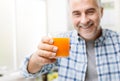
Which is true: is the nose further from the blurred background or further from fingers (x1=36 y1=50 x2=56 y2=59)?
the blurred background

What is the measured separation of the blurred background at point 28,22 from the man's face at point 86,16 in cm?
118

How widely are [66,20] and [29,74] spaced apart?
62.4 inches

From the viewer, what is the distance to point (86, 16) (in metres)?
1.00

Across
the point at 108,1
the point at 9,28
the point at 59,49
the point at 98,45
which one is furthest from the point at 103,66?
the point at 108,1

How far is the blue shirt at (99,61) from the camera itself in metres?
1.10

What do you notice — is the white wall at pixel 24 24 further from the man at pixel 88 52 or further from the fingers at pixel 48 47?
the fingers at pixel 48 47

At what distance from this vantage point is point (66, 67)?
115cm

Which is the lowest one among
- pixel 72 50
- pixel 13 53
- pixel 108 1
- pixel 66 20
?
pixel 13 53

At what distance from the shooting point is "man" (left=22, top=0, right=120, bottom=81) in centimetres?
100

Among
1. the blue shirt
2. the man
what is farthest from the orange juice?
the blue shirt

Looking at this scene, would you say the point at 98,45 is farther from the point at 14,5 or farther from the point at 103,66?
the point at 14,5

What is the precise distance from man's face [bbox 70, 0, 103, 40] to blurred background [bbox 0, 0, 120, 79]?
118 cm

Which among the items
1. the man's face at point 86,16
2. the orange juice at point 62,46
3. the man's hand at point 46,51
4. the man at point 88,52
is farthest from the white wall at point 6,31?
the orange juice at point 62,46

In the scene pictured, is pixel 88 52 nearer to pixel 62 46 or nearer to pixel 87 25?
pixel 87 25
